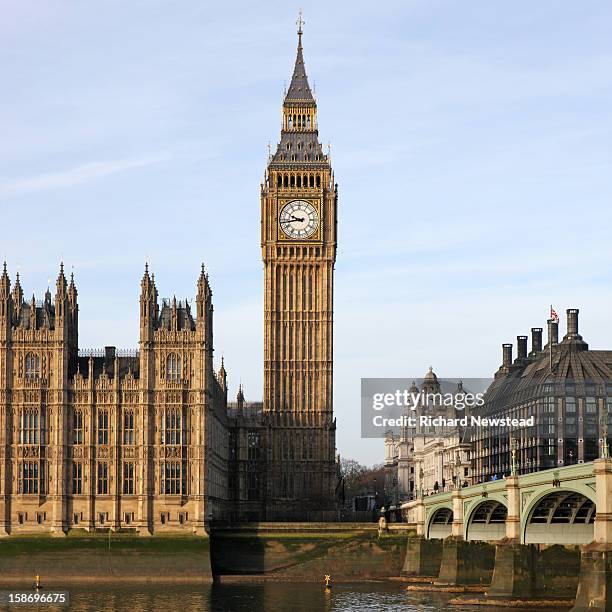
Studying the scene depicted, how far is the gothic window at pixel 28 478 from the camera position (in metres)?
145

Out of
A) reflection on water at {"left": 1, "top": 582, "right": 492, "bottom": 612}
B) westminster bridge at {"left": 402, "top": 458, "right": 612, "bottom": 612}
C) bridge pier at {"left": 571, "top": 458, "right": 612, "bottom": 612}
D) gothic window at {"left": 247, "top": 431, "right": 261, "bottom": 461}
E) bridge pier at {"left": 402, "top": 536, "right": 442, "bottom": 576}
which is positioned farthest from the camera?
gothic window at {"left": 247, "top": 431, "right": 261, "bottom": 461}

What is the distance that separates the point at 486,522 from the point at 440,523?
22.0m

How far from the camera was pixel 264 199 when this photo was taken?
186625 mm

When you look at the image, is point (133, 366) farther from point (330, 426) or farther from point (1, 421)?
point (330, 426)

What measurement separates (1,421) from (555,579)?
5881cm

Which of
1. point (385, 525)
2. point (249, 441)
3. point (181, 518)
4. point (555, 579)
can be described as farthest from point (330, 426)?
point (555, 579)

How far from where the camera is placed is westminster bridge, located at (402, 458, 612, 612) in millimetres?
91312

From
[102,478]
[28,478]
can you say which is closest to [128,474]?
[102,478]

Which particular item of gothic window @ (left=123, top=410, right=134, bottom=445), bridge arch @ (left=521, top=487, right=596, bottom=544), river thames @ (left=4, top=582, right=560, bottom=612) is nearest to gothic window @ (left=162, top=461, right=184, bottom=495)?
gothic window @ (left=123, top=410, right=134, bottom=445)

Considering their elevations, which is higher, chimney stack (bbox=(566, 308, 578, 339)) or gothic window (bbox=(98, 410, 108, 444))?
chimney stack (bbox=(566, 308, 578, 339))

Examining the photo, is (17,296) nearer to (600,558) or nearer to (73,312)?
(73,312)

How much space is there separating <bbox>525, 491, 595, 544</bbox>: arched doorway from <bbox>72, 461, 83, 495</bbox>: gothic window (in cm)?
4968

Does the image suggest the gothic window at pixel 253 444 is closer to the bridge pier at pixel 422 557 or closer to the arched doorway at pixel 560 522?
the bridge pier at pixel 422 557

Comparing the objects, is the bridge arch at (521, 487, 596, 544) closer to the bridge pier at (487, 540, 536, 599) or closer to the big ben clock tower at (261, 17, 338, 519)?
the bridge pier at (487, 540, 536, 599)
